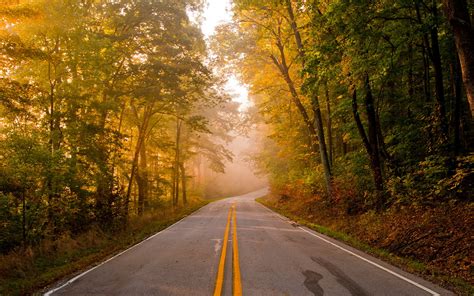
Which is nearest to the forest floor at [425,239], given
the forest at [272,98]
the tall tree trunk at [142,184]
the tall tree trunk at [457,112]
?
the forest at [272,98]

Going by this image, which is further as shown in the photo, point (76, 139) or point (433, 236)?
point (76, 139)

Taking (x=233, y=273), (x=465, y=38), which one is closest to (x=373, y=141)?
(x=465, y=38)

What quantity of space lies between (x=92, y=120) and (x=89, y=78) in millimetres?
1897

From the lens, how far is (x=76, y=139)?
12.5m

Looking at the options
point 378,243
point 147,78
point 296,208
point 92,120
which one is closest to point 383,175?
point 378,243

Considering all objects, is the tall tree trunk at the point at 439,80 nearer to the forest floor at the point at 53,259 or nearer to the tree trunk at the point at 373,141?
the tree trunk at the point at 373,141

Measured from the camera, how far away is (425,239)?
8.29 m

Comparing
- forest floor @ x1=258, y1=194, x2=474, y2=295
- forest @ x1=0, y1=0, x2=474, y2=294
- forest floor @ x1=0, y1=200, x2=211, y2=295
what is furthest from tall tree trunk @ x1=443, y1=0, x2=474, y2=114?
forest floor @ x1=0, y1=200, x2=211, y2=295

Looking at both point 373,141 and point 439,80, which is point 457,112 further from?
point 373,141

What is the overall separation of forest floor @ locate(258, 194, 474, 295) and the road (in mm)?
662

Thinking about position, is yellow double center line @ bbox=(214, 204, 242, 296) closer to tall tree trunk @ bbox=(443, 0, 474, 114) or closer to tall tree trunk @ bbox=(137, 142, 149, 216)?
tall tree trunk @ bbox=(443, 0, 474, 114)

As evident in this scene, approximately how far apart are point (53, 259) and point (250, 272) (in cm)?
629

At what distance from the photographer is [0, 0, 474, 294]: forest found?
8.61m

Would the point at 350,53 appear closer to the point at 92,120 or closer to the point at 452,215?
the point at 452,215
